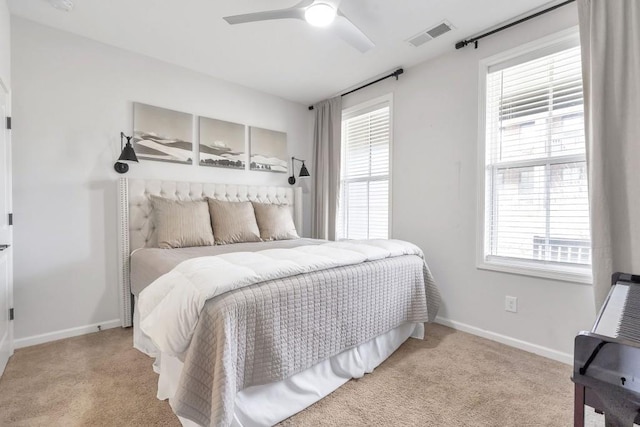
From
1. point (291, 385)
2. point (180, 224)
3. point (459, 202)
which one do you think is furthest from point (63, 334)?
point (459, 202)

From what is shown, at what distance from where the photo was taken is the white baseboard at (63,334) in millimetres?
2252

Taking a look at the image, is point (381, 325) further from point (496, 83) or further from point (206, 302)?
point (496, 83)

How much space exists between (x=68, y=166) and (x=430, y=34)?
126 inches

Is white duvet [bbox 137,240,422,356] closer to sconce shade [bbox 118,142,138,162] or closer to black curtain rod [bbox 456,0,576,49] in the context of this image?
sconce shade [bbox 118,142,138,162]

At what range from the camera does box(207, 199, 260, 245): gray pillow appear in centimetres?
281

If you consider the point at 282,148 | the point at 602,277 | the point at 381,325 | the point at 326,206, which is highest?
the point at 282,148

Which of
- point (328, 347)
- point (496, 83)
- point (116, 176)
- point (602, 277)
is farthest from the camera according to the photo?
point (116, 176)

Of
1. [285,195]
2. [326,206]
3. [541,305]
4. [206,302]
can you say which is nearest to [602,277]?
[541,305]

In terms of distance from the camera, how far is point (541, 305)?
2.17 metres

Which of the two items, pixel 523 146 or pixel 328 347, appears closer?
pixel 328 347

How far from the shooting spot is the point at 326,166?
3803 millimetres

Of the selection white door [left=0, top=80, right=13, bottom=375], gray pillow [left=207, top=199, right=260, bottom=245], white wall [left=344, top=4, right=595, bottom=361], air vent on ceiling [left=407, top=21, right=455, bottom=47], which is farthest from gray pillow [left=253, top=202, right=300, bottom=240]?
air vent on ceiling [left=407, top=21, right=455, bottom=47]

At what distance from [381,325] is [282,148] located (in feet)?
8.57

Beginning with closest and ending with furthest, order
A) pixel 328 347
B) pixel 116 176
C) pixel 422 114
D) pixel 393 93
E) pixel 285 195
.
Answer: pixel 328 347 → pixel 116 176 → pixel 422 114 → pixel 393 93 → pixel 285 195
